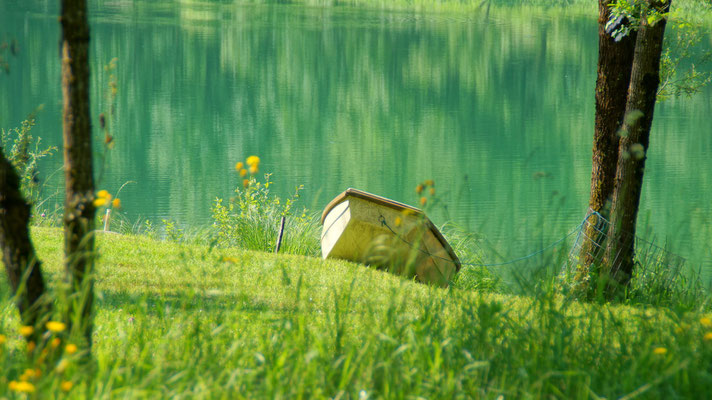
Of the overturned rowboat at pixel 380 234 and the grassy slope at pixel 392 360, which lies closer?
the grassy slope at pixel 392 360

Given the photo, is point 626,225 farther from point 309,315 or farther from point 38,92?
point 38,92

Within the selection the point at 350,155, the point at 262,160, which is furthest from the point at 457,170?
the point at 262,160

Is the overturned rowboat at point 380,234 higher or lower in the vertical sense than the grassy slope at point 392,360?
lower

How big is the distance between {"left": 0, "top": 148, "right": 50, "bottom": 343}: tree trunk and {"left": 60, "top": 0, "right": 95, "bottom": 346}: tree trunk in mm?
208

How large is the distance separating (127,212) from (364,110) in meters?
12.6

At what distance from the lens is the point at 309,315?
4.07 m

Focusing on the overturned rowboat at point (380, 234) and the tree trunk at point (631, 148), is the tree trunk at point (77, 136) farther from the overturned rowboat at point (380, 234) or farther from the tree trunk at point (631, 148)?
the overturned rowboat at point (380, 234)

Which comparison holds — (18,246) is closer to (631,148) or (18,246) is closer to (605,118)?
(631,148)

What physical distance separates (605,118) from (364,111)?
17622mm

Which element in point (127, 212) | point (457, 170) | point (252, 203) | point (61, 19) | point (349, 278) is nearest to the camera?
point (61, 19)

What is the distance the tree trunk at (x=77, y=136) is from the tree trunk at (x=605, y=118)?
4379 mm

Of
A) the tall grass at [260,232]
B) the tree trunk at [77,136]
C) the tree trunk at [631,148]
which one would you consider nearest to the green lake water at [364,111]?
the tree trunk at [631,148]

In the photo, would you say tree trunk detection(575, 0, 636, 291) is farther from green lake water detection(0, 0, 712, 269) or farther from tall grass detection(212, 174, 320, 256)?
tall grass detection(212, 174, 320, 256)

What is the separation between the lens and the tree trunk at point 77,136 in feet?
8.77
